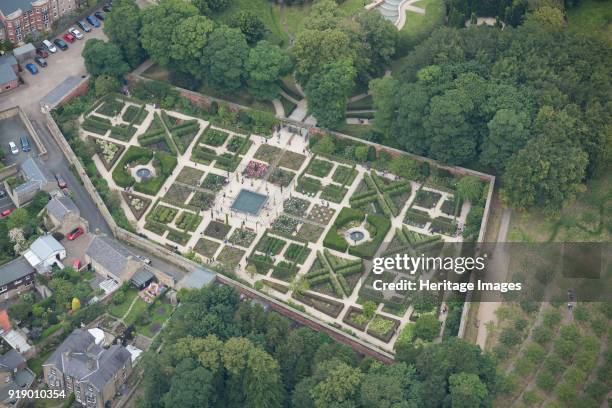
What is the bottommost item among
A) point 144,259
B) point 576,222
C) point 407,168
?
point 144,259

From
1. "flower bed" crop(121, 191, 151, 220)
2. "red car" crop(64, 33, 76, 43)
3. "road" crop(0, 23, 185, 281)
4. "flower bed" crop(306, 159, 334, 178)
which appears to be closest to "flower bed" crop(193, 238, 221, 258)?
"road" crop(0, 23, 185, 281)

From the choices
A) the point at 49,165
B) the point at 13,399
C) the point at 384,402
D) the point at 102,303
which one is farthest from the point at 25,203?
the point at 384,402

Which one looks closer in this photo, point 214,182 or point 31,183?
point 31,183

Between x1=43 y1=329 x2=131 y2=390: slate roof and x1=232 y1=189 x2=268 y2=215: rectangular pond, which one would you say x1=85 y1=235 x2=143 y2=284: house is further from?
x1=232 y1=189 x2=268 y2=215: rectangular pond

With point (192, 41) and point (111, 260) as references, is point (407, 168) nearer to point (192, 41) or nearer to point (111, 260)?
point (192, 41)

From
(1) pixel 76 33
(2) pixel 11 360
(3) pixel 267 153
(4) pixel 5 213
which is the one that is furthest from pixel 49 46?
(2) pixel 11 360

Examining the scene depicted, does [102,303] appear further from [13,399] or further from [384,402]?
[384,402]
